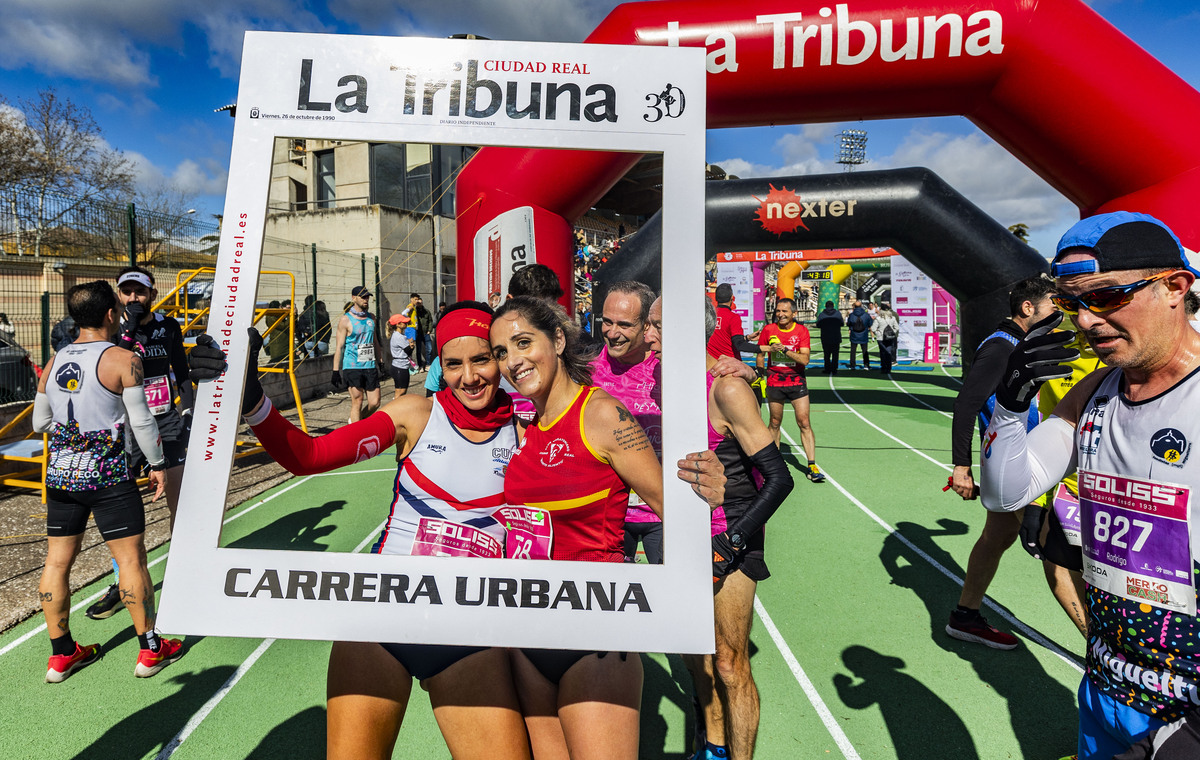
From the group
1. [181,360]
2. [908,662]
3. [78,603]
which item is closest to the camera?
[908,662]

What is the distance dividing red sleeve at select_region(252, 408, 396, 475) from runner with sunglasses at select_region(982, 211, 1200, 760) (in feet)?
6.07

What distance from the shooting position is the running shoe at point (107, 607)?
12.4 ft

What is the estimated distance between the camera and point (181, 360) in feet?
14.8

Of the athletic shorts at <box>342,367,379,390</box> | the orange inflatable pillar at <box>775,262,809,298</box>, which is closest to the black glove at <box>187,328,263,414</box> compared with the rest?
the athletic shorts at <box>342,367,379,390</box>

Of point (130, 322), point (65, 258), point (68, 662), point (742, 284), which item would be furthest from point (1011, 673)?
point (742, 284)

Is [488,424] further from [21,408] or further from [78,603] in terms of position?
[21,408]

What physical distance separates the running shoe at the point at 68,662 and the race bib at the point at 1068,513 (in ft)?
14.5

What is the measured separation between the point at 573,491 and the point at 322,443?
77 cm

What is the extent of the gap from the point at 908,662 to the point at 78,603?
16.7 feet

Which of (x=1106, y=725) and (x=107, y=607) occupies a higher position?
(x=1106, y=725)

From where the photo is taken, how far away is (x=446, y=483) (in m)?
1.78

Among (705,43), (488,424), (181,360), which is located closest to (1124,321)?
(488,424)

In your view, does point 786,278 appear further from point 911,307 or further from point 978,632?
Answer: point 978,632

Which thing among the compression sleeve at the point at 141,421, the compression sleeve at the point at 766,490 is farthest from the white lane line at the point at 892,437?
the compression sleeve at the point at 141,421
